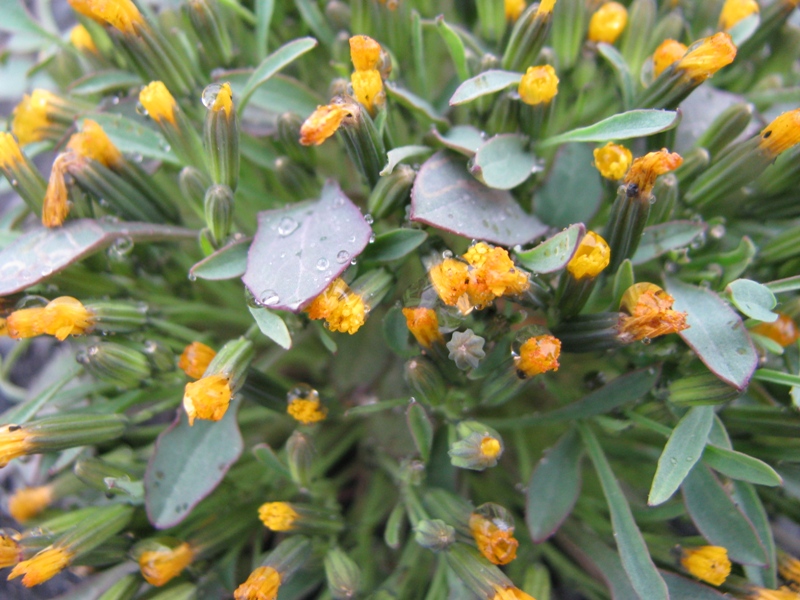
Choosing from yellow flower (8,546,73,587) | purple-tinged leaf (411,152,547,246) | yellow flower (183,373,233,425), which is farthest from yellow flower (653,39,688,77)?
yellow flower (8,546,73,587)

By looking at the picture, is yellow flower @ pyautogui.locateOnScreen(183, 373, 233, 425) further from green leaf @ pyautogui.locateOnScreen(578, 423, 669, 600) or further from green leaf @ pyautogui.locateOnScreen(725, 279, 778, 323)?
green leaf @ pyautogui.locateOnScreen(725, 279, 778, 323)

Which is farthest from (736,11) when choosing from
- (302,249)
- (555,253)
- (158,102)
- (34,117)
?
(34,117)

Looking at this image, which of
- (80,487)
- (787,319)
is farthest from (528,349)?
(80,487)

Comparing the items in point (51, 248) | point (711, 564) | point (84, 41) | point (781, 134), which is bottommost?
point (711, 564)

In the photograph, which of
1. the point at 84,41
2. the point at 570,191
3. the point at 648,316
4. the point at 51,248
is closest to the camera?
the point at 648,316

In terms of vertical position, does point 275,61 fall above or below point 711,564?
above

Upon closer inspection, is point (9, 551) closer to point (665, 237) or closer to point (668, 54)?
point (665, 237)

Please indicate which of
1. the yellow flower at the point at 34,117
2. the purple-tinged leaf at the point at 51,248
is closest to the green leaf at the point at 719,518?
the purple-tinged leaf at the point at 51,248

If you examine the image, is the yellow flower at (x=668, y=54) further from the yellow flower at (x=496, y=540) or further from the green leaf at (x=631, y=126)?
the yellow flower at (x=496, y=540)
